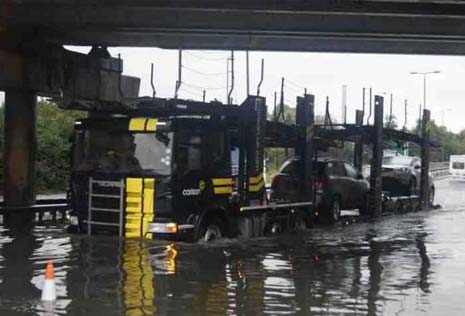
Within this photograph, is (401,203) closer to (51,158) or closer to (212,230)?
(212,230)

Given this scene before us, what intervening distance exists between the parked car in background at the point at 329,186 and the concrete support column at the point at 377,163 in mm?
534

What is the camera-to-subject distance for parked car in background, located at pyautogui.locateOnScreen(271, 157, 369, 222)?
61.6 ft

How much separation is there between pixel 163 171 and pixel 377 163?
465 inches

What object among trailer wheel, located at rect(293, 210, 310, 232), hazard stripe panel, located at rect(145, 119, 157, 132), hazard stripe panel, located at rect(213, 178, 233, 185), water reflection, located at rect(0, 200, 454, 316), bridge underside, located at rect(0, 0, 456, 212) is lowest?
water reflection, located at rect(0, 200, 454, 316)

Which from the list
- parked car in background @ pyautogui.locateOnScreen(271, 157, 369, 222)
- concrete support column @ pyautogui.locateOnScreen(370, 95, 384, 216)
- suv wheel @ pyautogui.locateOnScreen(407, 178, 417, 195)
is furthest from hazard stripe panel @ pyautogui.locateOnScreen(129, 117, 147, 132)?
suv wheel @ pyautogui.locateOnScreen(407, 178, 417, 195)

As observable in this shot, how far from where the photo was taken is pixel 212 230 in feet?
45.6

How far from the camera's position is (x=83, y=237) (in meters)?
13.5

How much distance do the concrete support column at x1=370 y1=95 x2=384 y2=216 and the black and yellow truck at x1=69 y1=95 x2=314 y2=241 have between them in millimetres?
8717

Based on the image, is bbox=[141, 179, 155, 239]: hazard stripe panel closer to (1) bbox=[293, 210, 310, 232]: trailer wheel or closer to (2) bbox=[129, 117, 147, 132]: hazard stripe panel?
(2) bbox=[129, 117, 147, 132]: hazard stripe panel

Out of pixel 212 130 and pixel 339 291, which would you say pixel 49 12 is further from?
pixel 339 291

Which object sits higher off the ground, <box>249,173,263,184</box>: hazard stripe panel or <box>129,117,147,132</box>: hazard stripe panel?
<box>129,117,147,132</box>: hazard stripe panel

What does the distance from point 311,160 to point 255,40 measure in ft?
18.1

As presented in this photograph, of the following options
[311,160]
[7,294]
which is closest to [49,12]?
[311,160]

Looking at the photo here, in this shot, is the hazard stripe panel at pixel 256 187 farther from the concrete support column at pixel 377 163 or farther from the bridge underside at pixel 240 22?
the concrete support column at pixel 377 163
